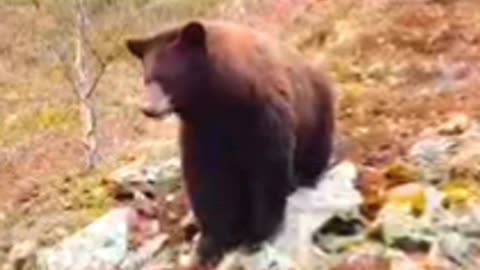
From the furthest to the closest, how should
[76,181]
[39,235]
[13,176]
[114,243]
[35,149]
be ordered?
[35,149] → [13,176] → [76,181] → [39,235] → [114,243]

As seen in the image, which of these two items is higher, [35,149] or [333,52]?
[333,52]

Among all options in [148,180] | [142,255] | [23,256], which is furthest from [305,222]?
[23,256]

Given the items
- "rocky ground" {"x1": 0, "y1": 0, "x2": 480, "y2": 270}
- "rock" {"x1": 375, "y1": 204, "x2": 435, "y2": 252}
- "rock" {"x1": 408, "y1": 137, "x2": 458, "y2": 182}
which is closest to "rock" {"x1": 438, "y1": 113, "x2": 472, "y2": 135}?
"rocky ground" {"x1": 0, "y1": 0, "x2": 480, "y2": 270}

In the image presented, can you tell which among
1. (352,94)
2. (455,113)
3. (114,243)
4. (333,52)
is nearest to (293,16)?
(333,52)

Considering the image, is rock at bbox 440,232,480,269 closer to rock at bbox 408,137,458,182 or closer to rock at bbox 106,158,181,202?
rock at bbox 408,137,458,182

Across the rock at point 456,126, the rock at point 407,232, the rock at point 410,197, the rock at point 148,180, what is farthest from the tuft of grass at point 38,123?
the rock at point 407,232

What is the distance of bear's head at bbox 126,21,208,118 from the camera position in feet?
21.0

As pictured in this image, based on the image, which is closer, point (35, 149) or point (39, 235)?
point (39, 235)

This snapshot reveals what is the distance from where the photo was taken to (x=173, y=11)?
62.5 feet

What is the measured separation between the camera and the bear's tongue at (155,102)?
6.36m

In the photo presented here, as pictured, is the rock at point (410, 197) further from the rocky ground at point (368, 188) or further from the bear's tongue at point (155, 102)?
the bear's tongue at point (155, 102)

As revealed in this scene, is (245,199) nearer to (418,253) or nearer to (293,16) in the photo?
(418,253)

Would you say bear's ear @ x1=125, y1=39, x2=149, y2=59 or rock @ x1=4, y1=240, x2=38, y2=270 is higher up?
bear's ear @ x1=125, y1=39, x2=149, y2=59

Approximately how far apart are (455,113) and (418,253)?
→ 192cm
